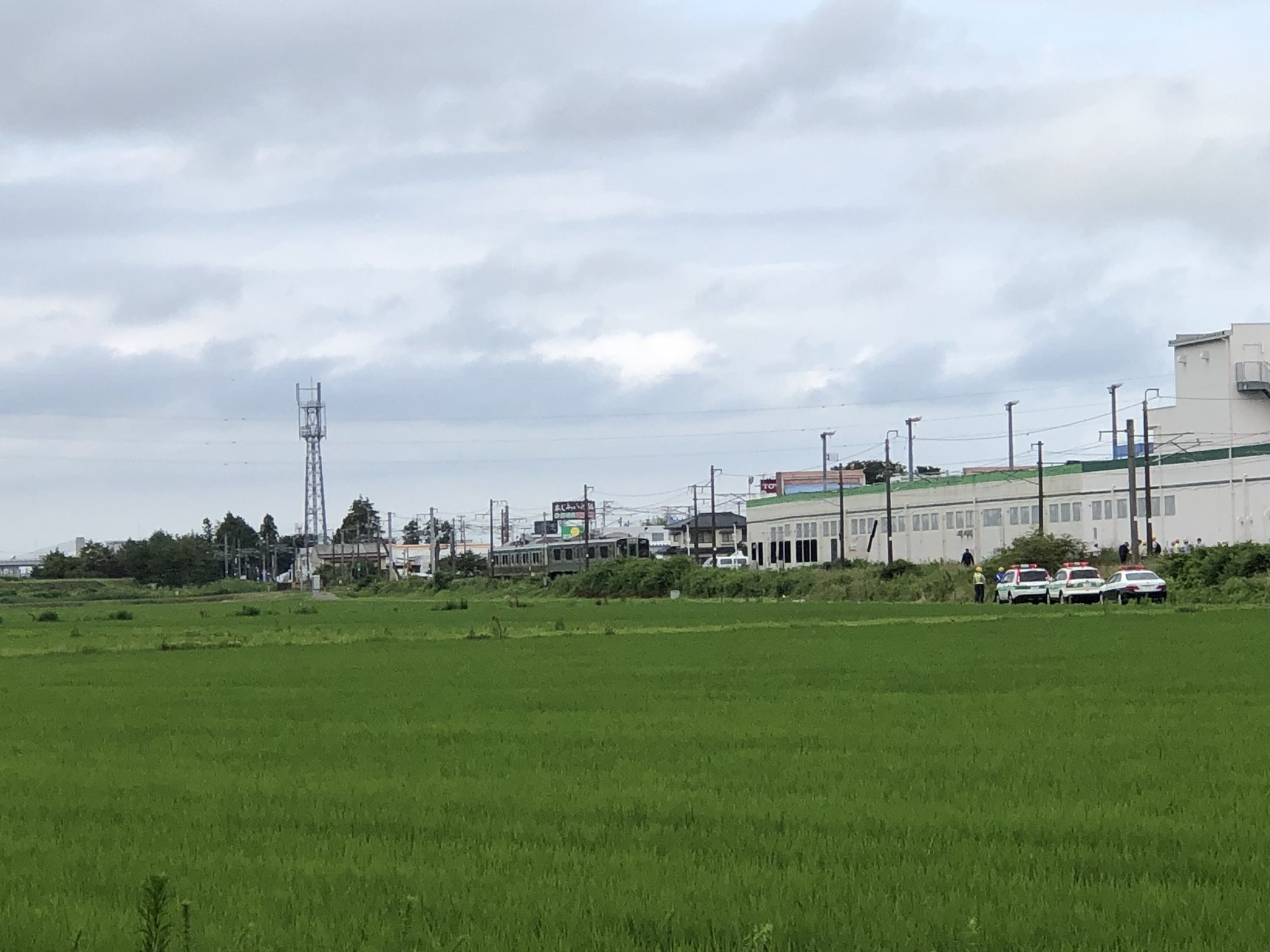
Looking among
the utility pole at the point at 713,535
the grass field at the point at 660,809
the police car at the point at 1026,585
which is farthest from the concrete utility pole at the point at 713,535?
the grass field at the point at 660,809

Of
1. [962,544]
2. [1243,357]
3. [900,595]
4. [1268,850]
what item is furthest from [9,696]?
[962,544]

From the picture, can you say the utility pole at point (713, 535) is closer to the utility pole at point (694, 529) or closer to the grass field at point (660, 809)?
the utility pole at point (694, 529)

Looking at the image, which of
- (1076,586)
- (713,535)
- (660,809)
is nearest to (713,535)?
(713,535)

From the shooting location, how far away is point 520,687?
26484mm

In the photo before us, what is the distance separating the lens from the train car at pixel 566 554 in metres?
138

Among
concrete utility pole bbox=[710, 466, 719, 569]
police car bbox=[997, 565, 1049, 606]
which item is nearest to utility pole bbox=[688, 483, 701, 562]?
concrete utility pole bbox=[710, 466, 719, 569]

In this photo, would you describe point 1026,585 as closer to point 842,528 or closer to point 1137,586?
point 1137,586

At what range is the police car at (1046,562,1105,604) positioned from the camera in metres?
67.8

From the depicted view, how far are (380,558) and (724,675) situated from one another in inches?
6877

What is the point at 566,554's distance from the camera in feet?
465

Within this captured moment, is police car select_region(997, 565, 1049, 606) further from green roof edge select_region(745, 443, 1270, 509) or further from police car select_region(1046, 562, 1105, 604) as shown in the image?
green roof edge select_region(745, 443, 1270, 509)

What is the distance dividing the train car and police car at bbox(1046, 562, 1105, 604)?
204 feet

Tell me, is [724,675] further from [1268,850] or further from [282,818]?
[1268,850]

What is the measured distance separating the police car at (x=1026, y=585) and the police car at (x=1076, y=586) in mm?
704
